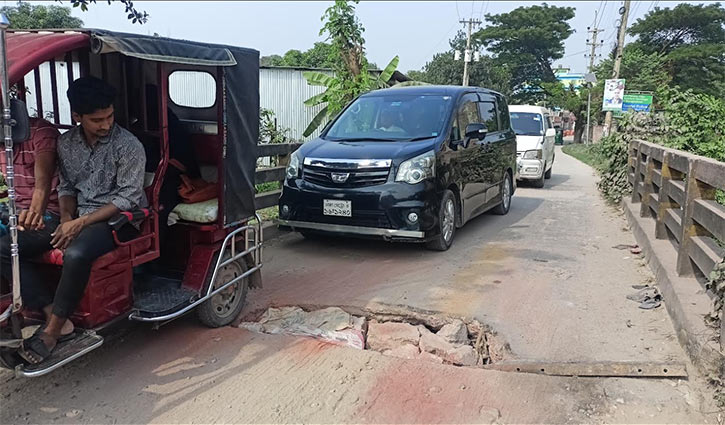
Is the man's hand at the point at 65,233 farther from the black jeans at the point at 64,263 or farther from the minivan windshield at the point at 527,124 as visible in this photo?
the minivan windshield at the point at 527,124

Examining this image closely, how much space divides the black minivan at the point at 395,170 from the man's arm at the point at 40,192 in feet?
11.2

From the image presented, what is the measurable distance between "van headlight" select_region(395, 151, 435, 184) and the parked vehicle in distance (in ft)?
22.3

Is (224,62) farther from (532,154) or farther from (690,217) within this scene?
(532,154)

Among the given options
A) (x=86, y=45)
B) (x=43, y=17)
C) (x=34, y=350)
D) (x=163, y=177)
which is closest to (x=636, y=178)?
(x=163, y=177)

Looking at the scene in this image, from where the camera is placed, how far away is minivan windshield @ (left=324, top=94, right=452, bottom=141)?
7312 mm

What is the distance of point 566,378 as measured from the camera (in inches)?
155

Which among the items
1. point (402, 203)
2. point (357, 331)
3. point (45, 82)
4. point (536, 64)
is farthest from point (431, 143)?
point (536, 64)

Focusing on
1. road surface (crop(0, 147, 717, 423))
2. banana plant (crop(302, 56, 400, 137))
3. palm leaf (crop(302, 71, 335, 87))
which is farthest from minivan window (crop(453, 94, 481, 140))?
palm leaf (crop(302, 71, 335, 87))

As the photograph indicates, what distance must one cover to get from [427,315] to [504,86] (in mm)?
44419

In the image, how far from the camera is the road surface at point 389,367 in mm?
3459

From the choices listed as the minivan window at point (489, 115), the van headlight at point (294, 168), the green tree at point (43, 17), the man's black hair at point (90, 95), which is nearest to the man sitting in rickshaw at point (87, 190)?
the man's black hair at point (90, 95)

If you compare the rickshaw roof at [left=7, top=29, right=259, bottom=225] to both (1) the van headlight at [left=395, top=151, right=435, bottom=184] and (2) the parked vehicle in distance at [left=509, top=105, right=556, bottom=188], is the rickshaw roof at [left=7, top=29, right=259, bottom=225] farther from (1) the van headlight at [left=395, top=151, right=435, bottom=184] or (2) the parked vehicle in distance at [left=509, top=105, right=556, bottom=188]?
(2) the parked vehicle in distance at [left=509, top=105, right=556, bottom=188]

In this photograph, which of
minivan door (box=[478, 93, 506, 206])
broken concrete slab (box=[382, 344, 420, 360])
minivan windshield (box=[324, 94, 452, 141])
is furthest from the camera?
minivan door (box=[478, 93, 506, 206])

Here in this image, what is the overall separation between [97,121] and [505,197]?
753cm
